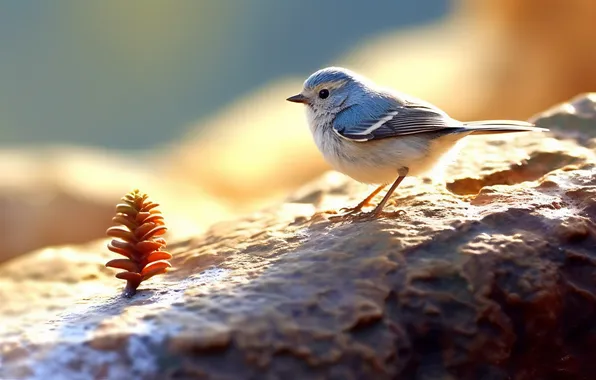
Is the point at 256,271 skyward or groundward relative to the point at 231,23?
groundward

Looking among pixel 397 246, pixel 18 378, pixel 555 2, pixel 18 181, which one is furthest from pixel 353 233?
pixel 555 2

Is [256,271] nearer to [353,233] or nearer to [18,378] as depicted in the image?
[353,233]

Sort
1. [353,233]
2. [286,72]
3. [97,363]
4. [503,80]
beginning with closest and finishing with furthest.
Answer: [97,363] → [353,233] → [503,80] → [286,72]

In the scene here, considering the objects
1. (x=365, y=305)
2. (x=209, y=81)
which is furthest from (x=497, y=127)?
(x=209, y=81)

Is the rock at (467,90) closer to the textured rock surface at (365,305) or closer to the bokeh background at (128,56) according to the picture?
the bokeh background at (128,56)

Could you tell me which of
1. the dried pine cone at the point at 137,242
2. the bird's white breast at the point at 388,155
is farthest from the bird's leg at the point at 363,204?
the dried pine cone at the point at 137,242

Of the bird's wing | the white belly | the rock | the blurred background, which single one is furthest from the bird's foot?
the rock

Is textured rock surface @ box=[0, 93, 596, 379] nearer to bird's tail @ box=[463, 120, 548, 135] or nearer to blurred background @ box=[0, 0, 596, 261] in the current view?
bird's tail @ box=[463, 120, 548, 135]

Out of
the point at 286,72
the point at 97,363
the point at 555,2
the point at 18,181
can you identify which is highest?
the point at 286,72
